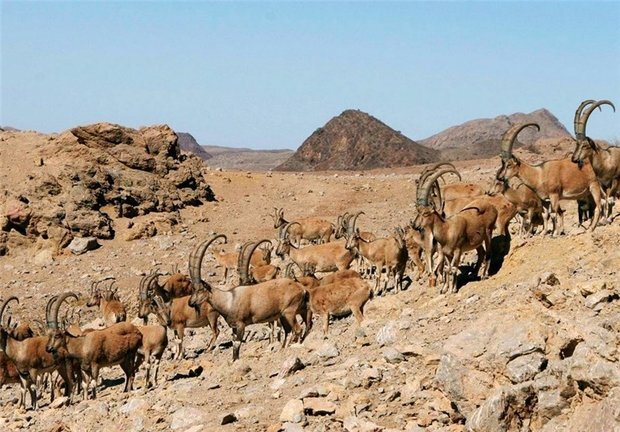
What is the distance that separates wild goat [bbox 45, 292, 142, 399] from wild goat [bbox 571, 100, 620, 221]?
864 centimetres

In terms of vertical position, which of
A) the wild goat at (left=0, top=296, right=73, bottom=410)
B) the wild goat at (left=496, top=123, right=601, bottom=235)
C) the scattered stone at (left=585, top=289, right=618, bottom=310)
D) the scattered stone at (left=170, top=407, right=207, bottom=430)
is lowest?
the wild goat at (left=0, top=296, right=73, bottom=410)

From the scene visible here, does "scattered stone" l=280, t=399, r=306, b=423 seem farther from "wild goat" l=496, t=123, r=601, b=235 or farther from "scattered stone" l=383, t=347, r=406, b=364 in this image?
"wild goat" l=496, t=123, r=601, b=235

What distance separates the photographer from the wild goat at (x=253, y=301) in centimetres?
1578

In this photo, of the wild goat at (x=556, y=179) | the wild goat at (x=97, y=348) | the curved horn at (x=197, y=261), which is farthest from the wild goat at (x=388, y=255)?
the wild goat at (x=97, y=348)

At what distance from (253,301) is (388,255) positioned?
173 inches

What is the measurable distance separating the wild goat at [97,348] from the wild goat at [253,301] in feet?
4.92

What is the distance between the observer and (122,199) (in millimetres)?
33094

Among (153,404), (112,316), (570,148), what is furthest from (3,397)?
(570,148)

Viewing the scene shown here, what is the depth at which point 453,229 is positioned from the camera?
49.8ft

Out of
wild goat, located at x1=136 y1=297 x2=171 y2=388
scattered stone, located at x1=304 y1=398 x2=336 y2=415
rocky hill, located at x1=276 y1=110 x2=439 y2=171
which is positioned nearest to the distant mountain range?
rocky hill, located at x1=276 y1=110 x2=439 y2=171

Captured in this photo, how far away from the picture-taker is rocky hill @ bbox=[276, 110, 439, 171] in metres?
55.8

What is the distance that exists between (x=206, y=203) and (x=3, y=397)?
1808 centimetres

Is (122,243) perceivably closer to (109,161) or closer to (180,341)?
(109,161)

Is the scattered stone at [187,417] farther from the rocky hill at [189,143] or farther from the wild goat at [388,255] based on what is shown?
the rocky hill at [189,143]
